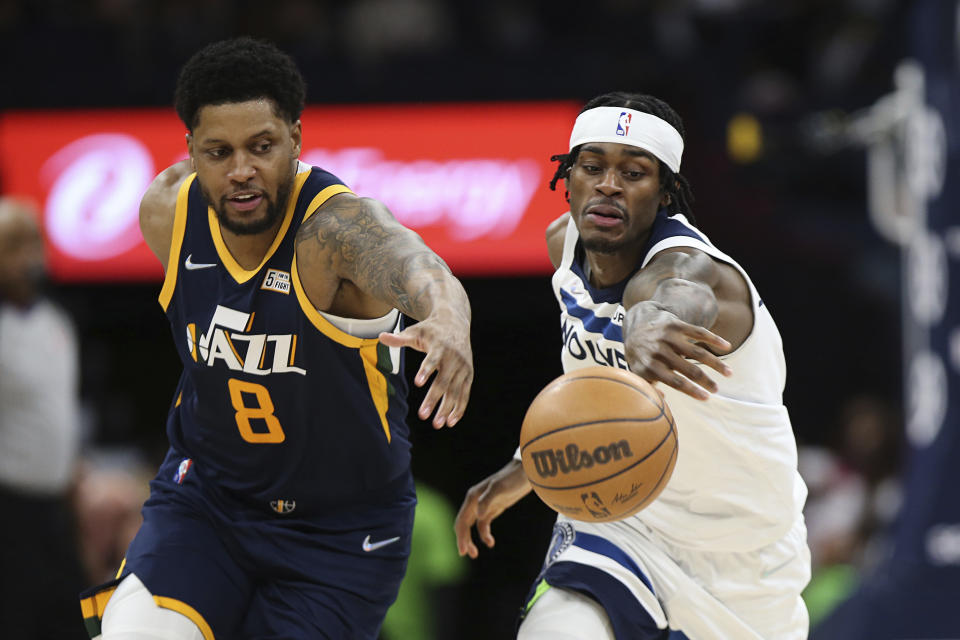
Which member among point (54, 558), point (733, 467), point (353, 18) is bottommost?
point (54, 558)

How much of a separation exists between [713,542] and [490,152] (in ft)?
20.2

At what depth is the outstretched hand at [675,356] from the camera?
326 cm

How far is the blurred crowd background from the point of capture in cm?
998

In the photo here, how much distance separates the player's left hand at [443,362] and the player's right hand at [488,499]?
138cm

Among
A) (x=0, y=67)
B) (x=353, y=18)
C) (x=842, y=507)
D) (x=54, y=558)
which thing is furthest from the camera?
(x=353, y=18)

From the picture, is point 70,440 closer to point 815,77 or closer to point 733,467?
point 733,467

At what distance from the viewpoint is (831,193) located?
11633mm

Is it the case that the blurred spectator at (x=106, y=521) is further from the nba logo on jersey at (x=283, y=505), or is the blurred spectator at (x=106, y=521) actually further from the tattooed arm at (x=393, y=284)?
the tattooed arm at (x=393, y=284)

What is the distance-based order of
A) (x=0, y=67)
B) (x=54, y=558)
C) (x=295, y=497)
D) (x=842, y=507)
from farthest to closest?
1. (x=0, y=67)
2. (x=842, y=507)
3. (x=54, y=558)
4. (x=295, y=497)

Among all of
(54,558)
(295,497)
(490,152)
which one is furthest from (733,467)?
(490,152)

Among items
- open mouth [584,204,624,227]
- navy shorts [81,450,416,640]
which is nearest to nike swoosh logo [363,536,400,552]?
navy shorts [81,450,416,640]

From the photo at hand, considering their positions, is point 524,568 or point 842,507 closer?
point 842,507

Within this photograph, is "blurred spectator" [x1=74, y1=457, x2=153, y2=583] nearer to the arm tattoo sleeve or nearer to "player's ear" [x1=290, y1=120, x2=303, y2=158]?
"player's ear" [x1=290, y1=120, x2=303, y2=158]

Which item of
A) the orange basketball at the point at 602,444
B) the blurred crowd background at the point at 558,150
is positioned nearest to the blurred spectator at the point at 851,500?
the blurred crowd background at the point at 558,150
